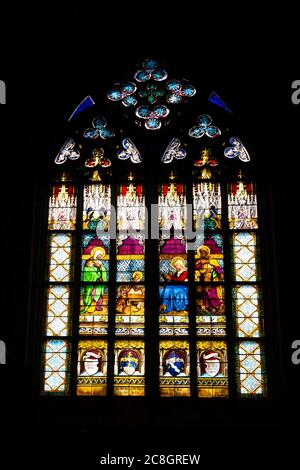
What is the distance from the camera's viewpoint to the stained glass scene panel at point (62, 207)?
11.5 m

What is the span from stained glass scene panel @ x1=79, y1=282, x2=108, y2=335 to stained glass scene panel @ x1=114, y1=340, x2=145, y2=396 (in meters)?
0.30

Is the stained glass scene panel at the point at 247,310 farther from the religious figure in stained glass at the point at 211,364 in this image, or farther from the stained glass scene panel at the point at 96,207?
the stained glass scene panel at the point at 96,207

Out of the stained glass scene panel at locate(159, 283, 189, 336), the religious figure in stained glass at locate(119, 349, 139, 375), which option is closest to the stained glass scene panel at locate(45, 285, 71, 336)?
the religious figure in stained glass at locate(119, 349, 139, 375)

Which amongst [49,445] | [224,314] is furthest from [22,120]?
[49,445]

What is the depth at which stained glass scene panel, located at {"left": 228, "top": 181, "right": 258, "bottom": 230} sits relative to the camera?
1138 centimetres

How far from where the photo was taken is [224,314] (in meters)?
10.9

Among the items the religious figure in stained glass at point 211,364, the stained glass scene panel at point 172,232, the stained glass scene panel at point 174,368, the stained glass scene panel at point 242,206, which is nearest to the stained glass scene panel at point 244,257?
the stained glass scene panel at point 242,206

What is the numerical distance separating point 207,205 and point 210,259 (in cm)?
72

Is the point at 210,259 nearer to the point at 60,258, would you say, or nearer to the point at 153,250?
the point at 153,250

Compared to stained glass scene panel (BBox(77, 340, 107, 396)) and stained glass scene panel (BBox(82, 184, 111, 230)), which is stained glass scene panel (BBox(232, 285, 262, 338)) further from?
stained glass scene panel (BBox(82, 184, 111, 230))

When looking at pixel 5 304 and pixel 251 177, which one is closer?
pixel 5 304

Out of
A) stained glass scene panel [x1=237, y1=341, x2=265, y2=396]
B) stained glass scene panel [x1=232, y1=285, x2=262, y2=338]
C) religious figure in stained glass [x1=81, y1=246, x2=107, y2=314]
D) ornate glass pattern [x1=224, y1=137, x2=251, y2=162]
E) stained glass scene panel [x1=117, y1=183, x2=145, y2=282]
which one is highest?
ornate glass pattern [x1=224, y1=137, x2=251, y2=162]

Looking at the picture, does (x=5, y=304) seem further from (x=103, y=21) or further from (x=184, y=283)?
(x=103, y=21)
